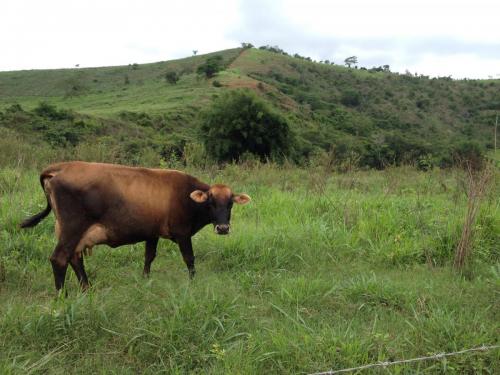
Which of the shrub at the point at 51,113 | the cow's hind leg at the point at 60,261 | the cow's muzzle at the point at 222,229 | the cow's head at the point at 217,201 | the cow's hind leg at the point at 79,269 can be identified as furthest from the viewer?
the shrub at the point at 51,113

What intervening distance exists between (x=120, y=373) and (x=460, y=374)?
238 cm

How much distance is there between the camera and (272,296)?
15.1 feet

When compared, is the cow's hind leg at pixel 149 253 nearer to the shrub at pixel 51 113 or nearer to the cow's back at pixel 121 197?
the cow's back at pixel 121 197

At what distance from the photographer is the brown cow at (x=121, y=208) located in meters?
4.45

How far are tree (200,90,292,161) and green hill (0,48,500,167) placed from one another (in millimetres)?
1844

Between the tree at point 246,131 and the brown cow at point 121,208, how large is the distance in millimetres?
21476

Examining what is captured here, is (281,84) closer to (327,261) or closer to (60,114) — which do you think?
(60,114)

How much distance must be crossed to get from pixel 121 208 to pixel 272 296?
1740 millimetres

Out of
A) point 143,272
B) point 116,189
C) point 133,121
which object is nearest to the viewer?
point 116,189

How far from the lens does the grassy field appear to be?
339 centimetres

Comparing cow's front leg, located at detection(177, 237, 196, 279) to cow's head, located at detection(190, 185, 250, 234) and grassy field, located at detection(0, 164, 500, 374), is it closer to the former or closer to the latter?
grassy field, located at detection(0, 164, 500, 374)

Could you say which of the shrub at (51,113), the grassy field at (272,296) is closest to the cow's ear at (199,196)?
the grassy field at (272,296)

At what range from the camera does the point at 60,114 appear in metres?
35.0

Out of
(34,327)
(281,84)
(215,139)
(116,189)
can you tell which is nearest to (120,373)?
(34,327)
